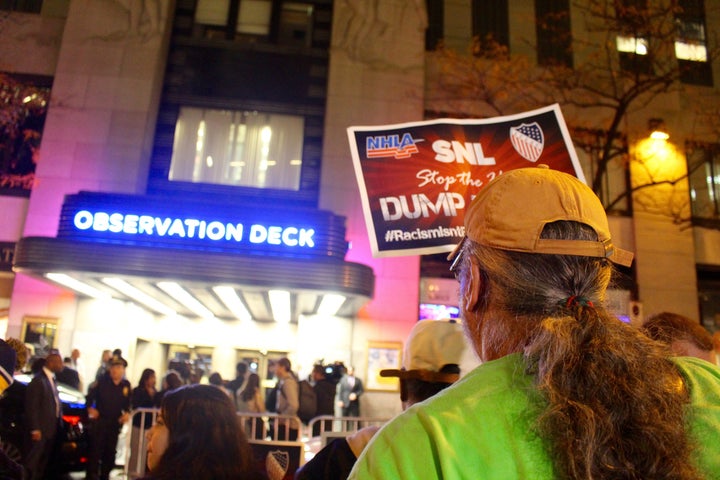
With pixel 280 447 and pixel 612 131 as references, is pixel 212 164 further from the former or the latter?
pixel 280 447

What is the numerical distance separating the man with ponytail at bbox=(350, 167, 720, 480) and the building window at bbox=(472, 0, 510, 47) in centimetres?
1910

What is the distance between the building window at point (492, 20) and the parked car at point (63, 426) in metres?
15.9

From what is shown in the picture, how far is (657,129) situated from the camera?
17594mm

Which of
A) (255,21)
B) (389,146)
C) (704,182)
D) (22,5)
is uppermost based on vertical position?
(255,21)

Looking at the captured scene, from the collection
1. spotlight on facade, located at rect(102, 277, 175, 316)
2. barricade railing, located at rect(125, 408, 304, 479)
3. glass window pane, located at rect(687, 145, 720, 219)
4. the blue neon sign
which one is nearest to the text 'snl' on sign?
barricade railing, located at rect(125, 408, 304, 479)

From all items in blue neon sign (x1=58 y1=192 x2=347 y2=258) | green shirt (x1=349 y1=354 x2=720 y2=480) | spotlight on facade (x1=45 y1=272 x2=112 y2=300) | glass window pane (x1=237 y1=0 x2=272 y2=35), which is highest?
glass window pane (x1=237 y1=0 x2=272 y2=35)

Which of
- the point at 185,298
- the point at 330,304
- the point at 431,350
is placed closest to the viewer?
the point at 431,350

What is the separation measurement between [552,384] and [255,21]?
1958 centimetres

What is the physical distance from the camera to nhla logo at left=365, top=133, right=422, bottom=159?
4.80 metres

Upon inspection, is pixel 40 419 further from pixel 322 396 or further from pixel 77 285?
pixel 77 285

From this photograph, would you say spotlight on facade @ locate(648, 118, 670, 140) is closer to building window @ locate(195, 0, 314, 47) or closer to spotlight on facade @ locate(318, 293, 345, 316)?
spotlight on facade @ locate(318, 293, 345, 316)

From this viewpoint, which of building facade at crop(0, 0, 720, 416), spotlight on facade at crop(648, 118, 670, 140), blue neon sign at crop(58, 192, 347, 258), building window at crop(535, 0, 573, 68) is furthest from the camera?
building window at crop(535, 0, 573, 68)

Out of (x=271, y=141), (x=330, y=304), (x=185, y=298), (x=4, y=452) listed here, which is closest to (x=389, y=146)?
(x=4, y=452)

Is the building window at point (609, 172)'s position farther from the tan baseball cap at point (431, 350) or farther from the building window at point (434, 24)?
the tan baseball cap at point (431, 350)
